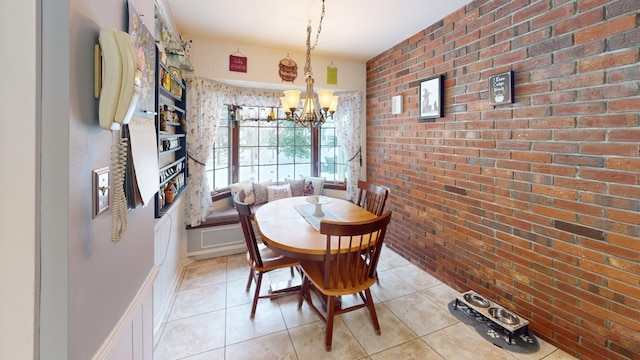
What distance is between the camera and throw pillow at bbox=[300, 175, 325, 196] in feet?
12.8

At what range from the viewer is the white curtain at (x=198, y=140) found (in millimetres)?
2960

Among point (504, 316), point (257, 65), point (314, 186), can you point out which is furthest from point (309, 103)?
point (504, 316)

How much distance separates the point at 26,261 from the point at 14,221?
0.29ft

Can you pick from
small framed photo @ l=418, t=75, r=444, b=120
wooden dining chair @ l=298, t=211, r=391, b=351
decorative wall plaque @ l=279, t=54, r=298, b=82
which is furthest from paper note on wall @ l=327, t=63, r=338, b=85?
wooden dining chair @ l=298, t=211, r=391, b=351

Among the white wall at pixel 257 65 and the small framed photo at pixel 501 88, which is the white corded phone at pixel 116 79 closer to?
the small framed photo at pixel 501 88

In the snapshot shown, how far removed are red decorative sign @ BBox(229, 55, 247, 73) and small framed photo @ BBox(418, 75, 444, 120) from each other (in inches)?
78.9

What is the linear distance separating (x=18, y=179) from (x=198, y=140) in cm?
261

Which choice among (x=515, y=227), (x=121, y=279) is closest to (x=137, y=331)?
(x=121, y=279)

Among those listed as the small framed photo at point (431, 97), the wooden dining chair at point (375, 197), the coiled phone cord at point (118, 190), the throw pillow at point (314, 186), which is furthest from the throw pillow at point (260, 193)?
the coiled phone cord at point (118, 190)

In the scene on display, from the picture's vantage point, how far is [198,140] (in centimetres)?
302

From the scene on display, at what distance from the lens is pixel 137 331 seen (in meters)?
1.01

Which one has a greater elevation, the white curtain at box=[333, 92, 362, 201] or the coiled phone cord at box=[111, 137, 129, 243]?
the white curtain at box=[333, 92, 362, 201]

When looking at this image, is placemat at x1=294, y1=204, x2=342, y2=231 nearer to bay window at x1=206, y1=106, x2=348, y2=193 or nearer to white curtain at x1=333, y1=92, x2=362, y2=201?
white curtain at x1=333, y1=92, x2=362, y2=201

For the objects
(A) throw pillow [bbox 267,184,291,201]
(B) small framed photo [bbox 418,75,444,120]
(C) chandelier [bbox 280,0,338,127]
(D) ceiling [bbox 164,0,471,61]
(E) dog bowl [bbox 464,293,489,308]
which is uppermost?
(D) ceiling [bbox 164,0,471,61]
